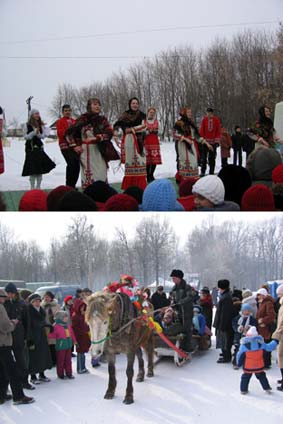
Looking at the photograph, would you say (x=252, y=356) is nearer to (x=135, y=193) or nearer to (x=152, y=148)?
(x=135, y=193)

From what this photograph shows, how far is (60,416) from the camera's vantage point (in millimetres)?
2211

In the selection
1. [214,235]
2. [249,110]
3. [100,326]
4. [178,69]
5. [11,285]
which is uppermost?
[178,69]

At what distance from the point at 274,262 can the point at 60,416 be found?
3.35 feet

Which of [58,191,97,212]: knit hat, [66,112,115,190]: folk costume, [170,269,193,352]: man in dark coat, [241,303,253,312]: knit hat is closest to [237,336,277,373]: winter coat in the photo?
[241,303,253,312]: knit hat

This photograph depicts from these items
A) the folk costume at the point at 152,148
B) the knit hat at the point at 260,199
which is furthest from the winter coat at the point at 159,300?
the folk costume at the point at 152,148

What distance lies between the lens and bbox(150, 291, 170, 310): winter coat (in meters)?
2.29

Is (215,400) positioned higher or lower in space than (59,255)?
lower

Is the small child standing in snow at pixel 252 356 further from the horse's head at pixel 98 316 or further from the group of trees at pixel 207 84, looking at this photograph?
the group of trees at pixel 207 84

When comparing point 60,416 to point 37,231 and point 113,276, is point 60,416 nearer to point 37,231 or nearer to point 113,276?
point 113,276

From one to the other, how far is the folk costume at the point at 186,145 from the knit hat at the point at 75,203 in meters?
3.91

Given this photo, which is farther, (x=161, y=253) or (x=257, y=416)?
(x=161, y=253)

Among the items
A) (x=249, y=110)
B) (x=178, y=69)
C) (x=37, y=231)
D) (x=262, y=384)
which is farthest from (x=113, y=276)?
(x=178, y=69)

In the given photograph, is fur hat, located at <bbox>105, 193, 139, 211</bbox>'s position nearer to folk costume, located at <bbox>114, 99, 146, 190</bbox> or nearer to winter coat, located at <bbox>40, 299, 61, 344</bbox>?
winter coat, located at <bbox>40, 299, 61, 344</bbox>

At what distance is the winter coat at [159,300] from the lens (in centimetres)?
229
